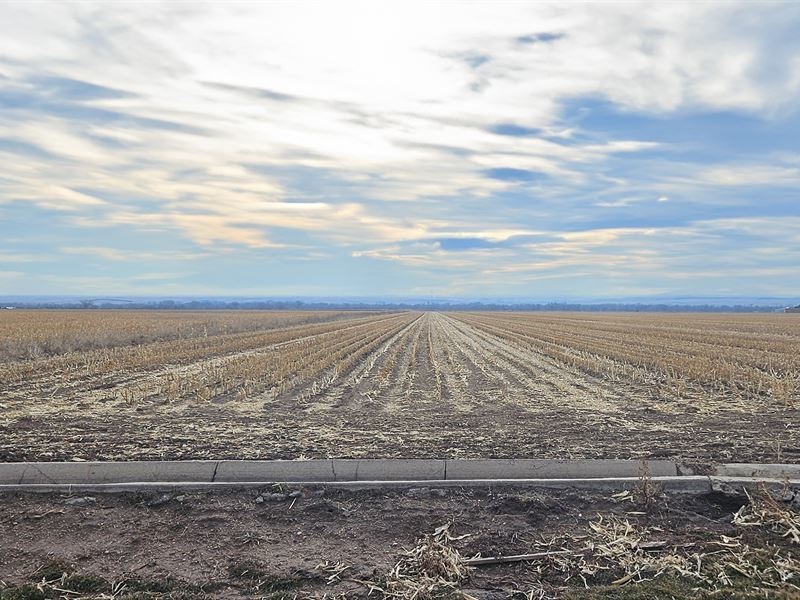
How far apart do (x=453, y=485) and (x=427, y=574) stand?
1.84m

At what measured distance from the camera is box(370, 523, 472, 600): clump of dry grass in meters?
4.37

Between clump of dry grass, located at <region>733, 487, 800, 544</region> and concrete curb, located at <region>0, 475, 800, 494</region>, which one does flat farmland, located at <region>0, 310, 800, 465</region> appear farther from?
clump of dry grass, located at <region>733, 487, 800, 544</region>

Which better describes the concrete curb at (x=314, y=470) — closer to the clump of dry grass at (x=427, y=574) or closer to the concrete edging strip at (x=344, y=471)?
the concrete edging strip at (x=344, y=471)

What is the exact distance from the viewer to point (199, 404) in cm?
1193

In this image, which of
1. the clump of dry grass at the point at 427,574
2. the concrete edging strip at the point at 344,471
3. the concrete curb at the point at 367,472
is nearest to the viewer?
the clump of dry grass at the point at 427,574

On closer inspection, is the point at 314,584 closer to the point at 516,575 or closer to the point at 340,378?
the point at 516,575

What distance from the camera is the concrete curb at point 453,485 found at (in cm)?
629

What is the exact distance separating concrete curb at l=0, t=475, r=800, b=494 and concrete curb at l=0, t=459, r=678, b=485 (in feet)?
0.94

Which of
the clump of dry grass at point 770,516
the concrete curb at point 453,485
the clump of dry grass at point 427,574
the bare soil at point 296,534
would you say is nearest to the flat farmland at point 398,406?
the concrete curb at point 453,485

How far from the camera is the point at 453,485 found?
20.9ft

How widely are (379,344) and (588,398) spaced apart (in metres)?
16.9

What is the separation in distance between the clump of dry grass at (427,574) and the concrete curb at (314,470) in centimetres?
173

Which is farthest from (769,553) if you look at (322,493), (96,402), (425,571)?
(96,402)

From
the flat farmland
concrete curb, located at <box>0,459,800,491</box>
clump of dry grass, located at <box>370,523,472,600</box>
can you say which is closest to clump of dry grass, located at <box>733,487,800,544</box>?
concrete curb, located at <box>0,459,800,491</box>
